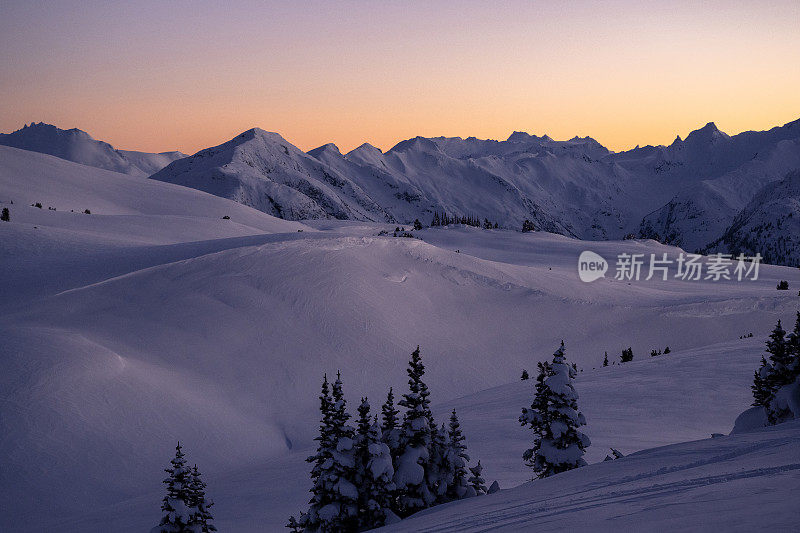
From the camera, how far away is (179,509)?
13680mm

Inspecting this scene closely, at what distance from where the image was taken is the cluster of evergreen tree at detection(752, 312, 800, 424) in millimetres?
15555

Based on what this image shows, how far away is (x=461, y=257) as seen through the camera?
54.7 m

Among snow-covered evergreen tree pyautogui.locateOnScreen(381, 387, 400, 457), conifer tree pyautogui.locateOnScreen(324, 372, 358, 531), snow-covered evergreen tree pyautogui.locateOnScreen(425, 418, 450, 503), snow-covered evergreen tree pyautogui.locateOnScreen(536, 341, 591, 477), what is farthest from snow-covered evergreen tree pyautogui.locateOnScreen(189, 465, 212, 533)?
snow-covered evergreen tree pyautogui.locateOnScreen(536, 341, 591, 477)

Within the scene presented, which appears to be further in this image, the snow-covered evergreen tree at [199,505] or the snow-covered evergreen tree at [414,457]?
the snow-covered evergreen tree at [414,457]

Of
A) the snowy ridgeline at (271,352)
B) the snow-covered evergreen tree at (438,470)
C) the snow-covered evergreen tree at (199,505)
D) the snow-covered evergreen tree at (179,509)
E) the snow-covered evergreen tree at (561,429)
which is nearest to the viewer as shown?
the snow-covered evergreen tree at (179,509)

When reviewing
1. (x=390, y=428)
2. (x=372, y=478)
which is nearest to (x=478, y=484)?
(x=390, y=428)

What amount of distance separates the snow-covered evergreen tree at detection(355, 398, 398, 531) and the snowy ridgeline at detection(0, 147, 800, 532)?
94cm

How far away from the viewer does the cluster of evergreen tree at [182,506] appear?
1370 centimetres

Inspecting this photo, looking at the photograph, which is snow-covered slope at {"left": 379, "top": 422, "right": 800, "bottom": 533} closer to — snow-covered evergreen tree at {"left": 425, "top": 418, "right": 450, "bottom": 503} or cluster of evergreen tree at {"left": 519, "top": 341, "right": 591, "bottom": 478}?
snow-covered evergreen tree at {"left": 425, "top": 418, "right": 450, "bottom": 503}

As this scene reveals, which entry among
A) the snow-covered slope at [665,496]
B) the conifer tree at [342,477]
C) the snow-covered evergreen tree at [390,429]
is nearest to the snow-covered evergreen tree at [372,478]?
the conifer tree at [342,477]

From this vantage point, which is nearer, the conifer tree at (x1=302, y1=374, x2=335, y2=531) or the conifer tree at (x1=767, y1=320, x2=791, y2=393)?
the conifer tree at (x1=302, y1=374, x2=335, y2=531)

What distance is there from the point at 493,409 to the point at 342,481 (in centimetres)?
1299

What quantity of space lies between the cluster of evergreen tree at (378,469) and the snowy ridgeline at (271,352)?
131cm

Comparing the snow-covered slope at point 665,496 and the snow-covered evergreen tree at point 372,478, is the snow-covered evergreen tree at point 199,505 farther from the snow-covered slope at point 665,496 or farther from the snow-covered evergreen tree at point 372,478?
the snow-covered slope at point 665,496
